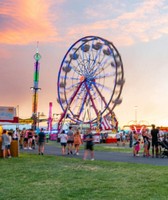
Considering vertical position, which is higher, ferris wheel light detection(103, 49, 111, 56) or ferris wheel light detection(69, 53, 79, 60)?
ferris wheel light detection(69, 53, 79, 60)

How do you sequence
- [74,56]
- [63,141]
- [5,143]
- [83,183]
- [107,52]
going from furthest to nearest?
[74,56], [107,52], [63,141], [5,143], [83,183]

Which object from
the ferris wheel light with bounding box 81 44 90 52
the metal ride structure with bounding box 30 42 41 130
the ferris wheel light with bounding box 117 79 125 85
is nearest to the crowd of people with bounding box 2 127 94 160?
the ferris wheel light with bounding box 117 79 125 85

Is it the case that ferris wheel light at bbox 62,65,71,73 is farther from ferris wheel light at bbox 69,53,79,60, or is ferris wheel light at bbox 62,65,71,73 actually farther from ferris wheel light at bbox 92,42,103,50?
ferris wheel light at bbox 92,42,103,50

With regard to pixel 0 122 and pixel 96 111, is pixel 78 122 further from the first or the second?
pixel 0 122

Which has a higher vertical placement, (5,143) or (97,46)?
(97,46)

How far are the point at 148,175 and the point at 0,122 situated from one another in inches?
479

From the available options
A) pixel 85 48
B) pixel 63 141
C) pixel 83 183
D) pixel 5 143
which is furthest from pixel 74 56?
pixel 83 183

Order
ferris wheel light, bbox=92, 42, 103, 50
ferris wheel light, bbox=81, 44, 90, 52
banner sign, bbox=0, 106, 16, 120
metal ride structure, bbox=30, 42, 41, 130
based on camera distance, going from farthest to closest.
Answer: metal ride structure, bbox=30, 42, 41, 130 → ferris wheel light, bbox=81, 44, 90, 52 → ferris wheel light, bbox=92, 42, 103, 50 → banner sign, bbox=0, 106, 16, 120

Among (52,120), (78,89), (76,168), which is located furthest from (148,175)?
(52,120)

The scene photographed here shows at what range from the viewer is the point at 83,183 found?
11.0 m

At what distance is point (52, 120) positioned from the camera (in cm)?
8862

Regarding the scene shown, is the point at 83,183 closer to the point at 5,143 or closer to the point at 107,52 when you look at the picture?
the point at 5,143

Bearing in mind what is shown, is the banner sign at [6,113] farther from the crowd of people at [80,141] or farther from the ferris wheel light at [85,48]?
the ferris wheel light at [85,48]

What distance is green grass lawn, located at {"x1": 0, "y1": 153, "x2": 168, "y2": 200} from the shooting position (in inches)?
365
